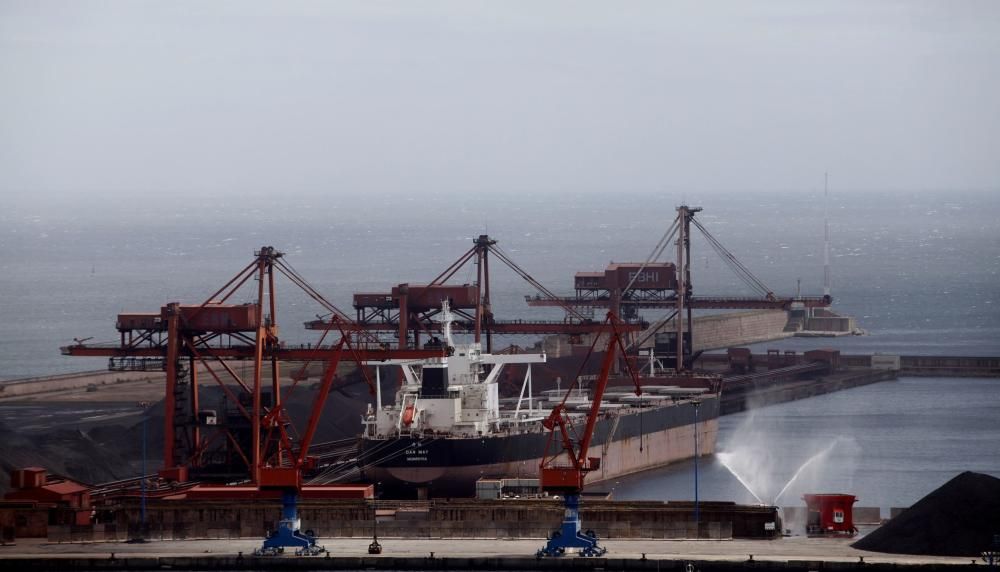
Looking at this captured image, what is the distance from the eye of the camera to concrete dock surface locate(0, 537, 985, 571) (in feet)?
164

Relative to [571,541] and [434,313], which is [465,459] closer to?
[571,541]

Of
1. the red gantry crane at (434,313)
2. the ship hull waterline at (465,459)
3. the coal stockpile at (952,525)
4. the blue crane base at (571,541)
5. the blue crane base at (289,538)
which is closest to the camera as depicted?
the coal stockpile at (952,525)

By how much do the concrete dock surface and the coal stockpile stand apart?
1.50ft

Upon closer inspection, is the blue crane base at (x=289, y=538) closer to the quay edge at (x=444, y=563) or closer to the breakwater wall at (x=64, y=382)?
the quay edge at (x=444, y=563)

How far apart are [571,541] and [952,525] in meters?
10.9

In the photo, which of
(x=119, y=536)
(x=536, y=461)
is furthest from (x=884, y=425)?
(x=119, y=536)

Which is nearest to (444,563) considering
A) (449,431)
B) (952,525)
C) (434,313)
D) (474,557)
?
(474,557)

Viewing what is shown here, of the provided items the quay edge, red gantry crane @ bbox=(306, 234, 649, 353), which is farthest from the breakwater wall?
the quay edge

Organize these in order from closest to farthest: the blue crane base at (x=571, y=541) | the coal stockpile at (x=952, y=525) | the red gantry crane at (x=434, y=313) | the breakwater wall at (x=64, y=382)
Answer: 1. the coal stockpile at (x=952, y=525)
2. the blue crane base at (x=571, y=541)
3. the red gantry crane at (x=434, y=313)
4. the breakwater wall at (x=64, y=382)

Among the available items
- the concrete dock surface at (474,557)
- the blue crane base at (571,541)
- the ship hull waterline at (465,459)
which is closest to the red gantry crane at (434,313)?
the ship hull waterline at (465,459)

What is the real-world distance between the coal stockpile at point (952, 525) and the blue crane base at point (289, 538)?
52.5 feet

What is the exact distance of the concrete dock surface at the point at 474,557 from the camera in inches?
1971

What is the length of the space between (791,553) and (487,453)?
21.6 metres

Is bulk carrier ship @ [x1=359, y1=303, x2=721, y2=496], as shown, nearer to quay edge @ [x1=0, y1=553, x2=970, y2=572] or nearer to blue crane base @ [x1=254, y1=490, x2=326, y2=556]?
blue crane base @ [x1=254, y1=490, x2=326, y2=556]
